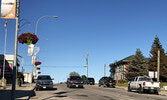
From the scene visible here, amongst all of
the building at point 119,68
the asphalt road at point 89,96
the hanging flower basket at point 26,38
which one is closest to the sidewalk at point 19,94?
the asphalt road at point 89,96

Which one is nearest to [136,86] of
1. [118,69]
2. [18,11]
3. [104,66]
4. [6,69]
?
[18,11]

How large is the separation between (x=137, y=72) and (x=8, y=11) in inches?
2142

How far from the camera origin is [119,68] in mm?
78312

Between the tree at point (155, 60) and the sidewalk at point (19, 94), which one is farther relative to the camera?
the tree at point (155, 60)

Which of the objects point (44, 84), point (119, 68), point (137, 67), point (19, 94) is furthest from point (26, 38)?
point (119, 68)

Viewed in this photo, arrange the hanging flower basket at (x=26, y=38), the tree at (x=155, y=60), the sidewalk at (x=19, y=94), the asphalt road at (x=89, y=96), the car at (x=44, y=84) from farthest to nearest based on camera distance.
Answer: the tree at (x=155, y=60) → the car at (x=44, y=84) → the hanging flower basket at (x=26, y=38) → the asphalt road at (x=89, y=96) → the sidewalk at (x=19, y=94)

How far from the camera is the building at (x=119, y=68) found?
7312 cm

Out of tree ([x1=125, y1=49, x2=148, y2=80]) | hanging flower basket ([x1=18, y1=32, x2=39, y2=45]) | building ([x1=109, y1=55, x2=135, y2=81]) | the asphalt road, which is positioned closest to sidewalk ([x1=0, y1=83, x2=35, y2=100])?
the asphalt road

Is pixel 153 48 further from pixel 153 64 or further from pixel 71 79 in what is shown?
pixel 71 79

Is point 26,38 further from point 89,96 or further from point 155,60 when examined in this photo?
point 155,60

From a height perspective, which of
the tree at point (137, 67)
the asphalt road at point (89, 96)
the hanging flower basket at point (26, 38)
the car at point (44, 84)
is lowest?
the asphalt road at point (89, 96)

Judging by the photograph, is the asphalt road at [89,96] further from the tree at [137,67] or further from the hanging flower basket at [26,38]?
the tree at [137,67]

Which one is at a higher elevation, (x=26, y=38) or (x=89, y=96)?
(x=26, y=38)

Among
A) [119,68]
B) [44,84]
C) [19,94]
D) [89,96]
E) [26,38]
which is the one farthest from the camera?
[119,68]
